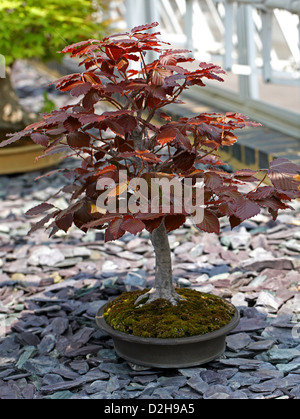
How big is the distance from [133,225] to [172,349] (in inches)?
18.8

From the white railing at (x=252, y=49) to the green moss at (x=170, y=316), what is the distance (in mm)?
2423

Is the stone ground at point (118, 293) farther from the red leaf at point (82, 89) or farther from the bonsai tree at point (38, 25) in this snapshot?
the bonsai tree at point (38, 25)

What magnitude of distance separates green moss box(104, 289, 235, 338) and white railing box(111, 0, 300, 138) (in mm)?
2423

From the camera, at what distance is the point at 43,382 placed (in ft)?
6.24

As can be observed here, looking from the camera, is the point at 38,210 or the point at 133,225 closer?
the point at 133,225

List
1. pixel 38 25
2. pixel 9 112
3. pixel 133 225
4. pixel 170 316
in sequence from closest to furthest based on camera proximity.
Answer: pixel 133 225 < pixel 170 316 < pixel 38 25 < pixel 9 112

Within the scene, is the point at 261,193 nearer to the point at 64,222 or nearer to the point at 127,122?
the point at 127,122

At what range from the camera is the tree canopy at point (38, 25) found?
13.9 feet

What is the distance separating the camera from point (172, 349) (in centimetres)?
188

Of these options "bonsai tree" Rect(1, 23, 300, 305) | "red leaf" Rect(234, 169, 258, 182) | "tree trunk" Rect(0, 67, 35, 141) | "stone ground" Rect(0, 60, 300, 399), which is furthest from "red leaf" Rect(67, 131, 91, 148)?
"tree trunk" Rect(0, 67, 35, 141)

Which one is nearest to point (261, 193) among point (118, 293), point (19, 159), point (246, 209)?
point (246, 209)

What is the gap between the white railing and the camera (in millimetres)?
4219
